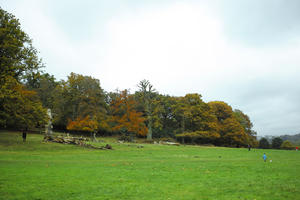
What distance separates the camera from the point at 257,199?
324 inches

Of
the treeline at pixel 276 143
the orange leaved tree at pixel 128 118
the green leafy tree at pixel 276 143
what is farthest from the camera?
the green leafy tree at pixel 276 143

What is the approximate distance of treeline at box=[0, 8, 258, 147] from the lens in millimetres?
27947

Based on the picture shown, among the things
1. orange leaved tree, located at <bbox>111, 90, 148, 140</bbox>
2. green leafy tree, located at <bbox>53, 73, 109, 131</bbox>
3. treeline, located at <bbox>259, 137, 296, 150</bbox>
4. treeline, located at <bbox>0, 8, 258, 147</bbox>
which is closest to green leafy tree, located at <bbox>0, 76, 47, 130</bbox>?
treeline, located at <bbox>0, 8, 258, 147</bbox>

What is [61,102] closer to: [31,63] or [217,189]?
[31,63]

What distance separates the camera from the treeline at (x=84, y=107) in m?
27.9

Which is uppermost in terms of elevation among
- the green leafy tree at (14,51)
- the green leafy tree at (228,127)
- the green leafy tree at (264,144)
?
the green leafy tree at (14,51)

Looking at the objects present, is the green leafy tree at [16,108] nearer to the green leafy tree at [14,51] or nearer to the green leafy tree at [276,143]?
the green leafy tree at [14,51]

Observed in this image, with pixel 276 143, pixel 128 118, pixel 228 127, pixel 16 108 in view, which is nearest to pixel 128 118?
pixel 128 118

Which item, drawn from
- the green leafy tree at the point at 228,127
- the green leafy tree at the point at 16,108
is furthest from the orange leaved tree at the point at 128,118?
the green leafy tree at the point at 228,127

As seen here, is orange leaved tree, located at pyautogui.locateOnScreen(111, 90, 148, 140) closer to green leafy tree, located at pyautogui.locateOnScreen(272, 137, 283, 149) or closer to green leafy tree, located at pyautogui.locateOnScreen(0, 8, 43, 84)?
green leafy tree, located at pyautogui.locateOnScreen(0, 8, 43, 84)

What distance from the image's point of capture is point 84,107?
4978 centimetres

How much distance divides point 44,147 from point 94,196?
24.2m

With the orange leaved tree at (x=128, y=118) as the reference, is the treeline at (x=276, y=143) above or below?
below

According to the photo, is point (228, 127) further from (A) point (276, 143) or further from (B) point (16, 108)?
(B) point (16, 108)
